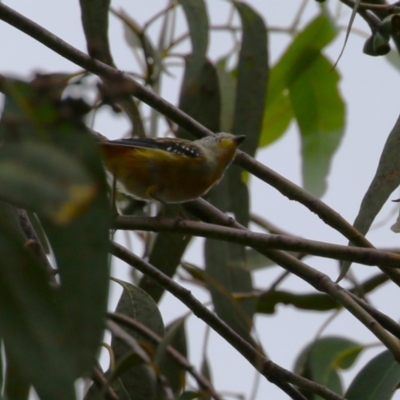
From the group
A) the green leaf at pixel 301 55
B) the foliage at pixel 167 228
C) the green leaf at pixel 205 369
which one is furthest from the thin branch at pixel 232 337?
the green leaf at pixel 301 55

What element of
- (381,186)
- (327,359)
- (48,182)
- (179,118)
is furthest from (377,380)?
(48,182)

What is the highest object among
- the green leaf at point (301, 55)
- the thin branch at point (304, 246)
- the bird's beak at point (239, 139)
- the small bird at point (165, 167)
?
the green leaf at point (301, 55)

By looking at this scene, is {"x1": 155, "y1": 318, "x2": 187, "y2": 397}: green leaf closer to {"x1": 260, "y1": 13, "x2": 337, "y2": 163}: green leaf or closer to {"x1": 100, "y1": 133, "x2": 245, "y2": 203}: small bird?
{"x1": 100, "y1": 133, "x2": 245, "y2": 203}: small bird

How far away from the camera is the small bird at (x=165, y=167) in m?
2.70

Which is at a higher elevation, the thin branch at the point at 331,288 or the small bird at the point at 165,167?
the small bird at the point at 165,167

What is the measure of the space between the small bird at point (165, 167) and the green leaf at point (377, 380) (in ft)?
2.48

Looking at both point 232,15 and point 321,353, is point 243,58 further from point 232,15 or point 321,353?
point 321,353

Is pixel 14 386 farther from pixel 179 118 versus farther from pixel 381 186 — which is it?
pixel 381 186

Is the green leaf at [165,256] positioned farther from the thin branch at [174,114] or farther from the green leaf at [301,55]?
the green leaf at [301,55]

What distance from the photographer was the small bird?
2703 millimetres

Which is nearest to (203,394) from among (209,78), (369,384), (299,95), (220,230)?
(220,230)

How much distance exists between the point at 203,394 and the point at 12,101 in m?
0.86

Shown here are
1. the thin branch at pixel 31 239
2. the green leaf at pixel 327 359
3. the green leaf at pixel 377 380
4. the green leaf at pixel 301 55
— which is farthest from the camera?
the green leaf at pixel 301 55

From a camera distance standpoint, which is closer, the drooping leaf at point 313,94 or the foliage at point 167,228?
the foliage at point 167,228
